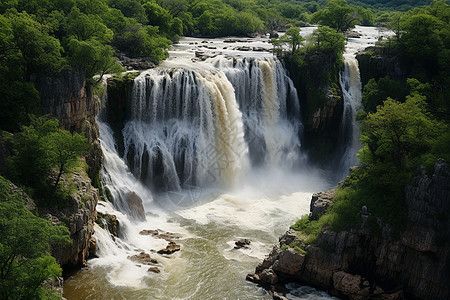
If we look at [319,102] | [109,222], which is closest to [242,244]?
[109,222]

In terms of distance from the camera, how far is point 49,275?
19250 millimetres

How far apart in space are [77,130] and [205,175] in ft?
45.4

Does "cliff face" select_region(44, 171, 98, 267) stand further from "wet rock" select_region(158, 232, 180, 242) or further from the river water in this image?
"wet rock" select_region(158, 232, 180, 242)

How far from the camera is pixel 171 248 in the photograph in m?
31.0

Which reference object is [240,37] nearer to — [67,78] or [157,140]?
[157,140]

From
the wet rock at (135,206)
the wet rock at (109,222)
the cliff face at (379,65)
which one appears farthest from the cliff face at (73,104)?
the cliff face at (379,65)

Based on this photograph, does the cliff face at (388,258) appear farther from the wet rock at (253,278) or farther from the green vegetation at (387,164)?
the green vegetation at (387,164)

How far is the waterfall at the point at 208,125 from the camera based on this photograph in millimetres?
40594

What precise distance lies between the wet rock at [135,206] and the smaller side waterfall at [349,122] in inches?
889

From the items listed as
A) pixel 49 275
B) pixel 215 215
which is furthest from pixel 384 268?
pixel 49 275

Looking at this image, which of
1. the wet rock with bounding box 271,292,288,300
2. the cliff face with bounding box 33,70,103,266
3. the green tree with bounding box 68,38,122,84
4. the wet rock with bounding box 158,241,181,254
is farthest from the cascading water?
the green tree with bounding box 68,38,122,84

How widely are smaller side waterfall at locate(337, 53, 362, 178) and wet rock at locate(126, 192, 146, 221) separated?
22.6 metres

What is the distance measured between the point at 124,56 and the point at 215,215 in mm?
20212

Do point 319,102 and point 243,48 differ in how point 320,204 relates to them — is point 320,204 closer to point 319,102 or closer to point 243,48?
point 319,102
